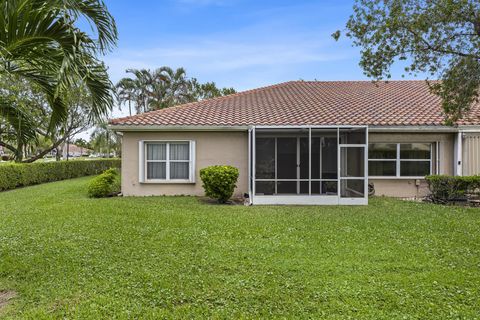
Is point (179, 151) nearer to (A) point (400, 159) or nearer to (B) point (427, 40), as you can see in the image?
(A) point (400, 159)

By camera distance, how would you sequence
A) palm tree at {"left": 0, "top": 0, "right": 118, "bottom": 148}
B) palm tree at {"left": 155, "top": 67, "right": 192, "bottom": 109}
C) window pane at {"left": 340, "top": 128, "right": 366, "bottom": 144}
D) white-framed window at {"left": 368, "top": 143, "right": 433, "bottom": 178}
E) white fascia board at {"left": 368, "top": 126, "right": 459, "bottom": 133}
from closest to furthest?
1. palm tree at {"left": 0, "top": 0, "right": 118, "bottom": 148}
2. window pane at {"left": 340, "top": 128, "right": 366, "bottom": 144}
3. white fascia board at {"left": 368, "top": 126, "right": 459, "bottom": 133}
4. white-framed window at {"left": 368, "top": 143, "right": 433, "bottom": 178}
5. palm tree at {"left": 155, "top": 67, "right": 192, "bottom": 109}

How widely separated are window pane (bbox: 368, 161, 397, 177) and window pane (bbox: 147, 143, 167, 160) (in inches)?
362

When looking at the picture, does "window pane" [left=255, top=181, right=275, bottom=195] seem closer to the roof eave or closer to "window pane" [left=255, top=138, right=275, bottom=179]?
"window pane" [left=255, top=138, right=275, bottom=179]

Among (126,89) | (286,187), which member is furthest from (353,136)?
(126,89)

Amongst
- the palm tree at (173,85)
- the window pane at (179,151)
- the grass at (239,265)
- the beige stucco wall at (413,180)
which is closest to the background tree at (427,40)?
the grass at (239,265)

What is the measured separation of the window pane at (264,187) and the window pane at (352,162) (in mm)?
3136

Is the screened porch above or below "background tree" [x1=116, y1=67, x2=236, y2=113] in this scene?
below

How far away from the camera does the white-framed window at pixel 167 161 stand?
15.4 meters

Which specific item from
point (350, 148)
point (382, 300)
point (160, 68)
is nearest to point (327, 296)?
point (382, 300)

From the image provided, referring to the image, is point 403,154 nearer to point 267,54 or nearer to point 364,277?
point 364,277

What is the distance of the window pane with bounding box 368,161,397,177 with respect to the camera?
615 inches

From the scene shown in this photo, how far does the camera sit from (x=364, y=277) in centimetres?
568

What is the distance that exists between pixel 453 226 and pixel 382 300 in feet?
19.3

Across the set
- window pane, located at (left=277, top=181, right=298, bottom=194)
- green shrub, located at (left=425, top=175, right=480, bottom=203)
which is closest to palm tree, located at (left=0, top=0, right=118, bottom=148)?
window pane, located at (left=277, top=181, right=298, bottom=194)
